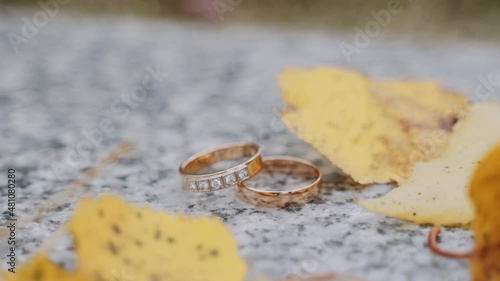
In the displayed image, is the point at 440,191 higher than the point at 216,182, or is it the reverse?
the point at 216,182

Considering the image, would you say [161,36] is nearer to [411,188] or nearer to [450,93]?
[450,93]

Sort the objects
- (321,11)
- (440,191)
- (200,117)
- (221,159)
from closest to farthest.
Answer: (440,191)
(221,159)
(200,117)
(321,11)

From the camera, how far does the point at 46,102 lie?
1.25 metres

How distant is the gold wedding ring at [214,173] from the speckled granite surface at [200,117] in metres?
0.02

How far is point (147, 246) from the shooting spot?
1.89 feet

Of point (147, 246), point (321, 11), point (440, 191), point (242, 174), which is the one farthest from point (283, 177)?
point (321, 11)

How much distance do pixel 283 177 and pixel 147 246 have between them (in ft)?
1.28

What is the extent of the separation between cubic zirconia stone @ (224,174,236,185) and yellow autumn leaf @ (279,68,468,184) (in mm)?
110

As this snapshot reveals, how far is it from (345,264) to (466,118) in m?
0.36

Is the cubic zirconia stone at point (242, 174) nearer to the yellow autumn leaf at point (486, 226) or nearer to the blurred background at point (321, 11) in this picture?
the yellow autumn leaf at point (486, 226)

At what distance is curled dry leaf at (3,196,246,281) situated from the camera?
1.77ft

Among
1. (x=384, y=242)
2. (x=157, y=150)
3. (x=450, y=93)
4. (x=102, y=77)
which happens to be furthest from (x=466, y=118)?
(x=102, y=77)

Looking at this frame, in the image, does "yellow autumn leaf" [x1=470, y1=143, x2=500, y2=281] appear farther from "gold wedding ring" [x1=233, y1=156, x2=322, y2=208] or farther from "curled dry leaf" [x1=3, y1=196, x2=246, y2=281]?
"gold wedding ring" [x1=233, y1=156, x2=322, y2=208]

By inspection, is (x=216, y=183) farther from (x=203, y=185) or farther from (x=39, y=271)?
(x=39, y=271)
